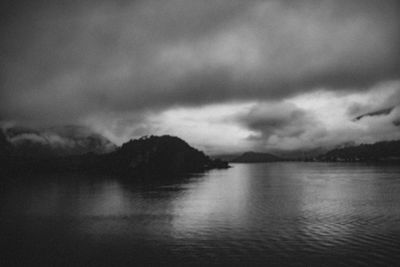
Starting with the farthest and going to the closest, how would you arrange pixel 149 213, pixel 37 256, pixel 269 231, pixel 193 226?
pixel 149 213 → pixel 193 226 → pixel 269 231 → pixel 37 256

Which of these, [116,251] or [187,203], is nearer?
[116,251]

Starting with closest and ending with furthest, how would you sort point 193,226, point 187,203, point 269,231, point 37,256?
1. point 37,256
2. point 269,231
3. point 193,226
4. point 187,203

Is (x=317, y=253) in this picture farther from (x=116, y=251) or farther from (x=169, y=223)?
(x=169, y=223)

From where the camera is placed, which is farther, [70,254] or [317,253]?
[70,254]

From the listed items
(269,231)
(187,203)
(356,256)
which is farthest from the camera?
(187,203)

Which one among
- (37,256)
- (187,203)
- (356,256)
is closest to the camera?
(356,256)

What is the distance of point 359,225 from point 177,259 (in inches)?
1408

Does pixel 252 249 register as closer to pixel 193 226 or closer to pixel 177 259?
pixel 177 259

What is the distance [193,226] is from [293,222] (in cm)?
1977

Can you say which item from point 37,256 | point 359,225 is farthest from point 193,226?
point 359,225

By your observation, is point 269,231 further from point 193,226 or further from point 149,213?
point 149,213

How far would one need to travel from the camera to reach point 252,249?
40094mm

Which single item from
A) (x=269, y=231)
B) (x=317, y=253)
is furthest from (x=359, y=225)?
(x=317, y=253)

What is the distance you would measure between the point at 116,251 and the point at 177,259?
31.7 ft
